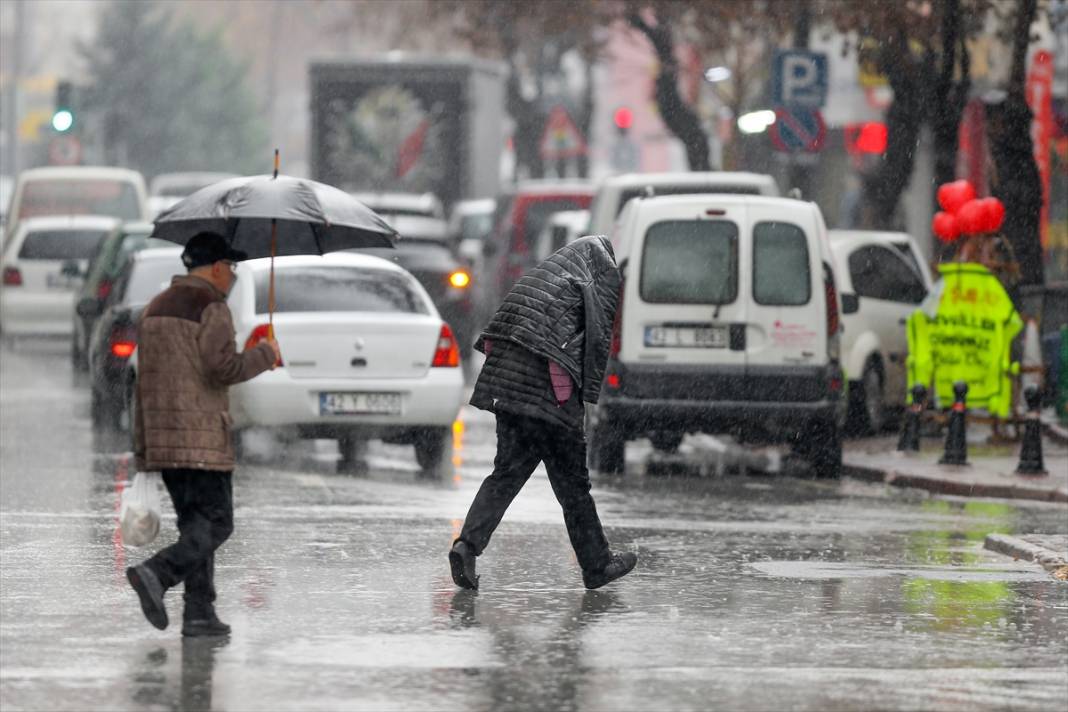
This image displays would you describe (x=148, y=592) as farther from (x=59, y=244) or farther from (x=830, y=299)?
(x=59, y=244)

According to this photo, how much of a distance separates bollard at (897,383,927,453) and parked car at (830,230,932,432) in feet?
4.28

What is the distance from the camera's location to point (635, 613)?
10438mm

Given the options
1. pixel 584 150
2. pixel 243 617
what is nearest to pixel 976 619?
pixel 243 617

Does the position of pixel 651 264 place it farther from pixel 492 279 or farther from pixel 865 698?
pixel 492 279

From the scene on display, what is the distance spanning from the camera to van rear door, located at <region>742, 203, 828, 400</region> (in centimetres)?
1738

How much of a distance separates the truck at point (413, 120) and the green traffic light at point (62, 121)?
3.79m

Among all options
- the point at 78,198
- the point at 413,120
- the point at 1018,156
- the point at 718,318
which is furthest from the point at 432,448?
the point at 413,120

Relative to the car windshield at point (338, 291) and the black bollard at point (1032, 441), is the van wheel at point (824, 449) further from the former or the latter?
the car windshield at point (338, 291)

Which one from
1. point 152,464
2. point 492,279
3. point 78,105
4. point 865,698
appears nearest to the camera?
point 865,698

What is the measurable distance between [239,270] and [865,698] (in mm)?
9677

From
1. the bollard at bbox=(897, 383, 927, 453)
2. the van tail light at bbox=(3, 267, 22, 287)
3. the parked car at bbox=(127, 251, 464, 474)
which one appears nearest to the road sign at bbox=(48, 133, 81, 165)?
the van tail light at bbox=(3, 267, 22, 287)

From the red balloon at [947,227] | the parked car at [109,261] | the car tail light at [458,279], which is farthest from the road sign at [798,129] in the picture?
the parked car at [109,261]

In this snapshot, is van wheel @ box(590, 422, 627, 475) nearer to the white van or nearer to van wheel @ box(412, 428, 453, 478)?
the white van

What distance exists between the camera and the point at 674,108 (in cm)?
3544
